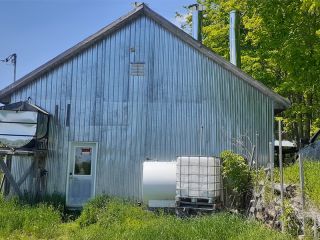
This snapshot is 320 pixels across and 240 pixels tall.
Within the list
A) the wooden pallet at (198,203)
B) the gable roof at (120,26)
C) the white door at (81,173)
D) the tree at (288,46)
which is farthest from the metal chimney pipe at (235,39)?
the wooden pallet at (198,203)

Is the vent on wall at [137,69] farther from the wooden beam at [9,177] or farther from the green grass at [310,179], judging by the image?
the green grass at [310,179]

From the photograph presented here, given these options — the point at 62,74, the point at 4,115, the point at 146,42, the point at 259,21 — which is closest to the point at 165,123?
the point at 146,42

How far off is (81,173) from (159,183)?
3237 millimetres

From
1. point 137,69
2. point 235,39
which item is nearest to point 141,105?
point 137,69

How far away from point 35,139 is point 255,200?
24.2ft

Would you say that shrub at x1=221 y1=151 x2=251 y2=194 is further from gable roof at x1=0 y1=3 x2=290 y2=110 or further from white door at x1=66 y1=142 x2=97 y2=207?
white door at x1=66 y1=142 x2=97 y2=207

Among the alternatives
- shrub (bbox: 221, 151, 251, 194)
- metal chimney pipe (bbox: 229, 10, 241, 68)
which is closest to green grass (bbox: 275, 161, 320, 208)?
shrub (bbox: 221, 151, 251, 194)

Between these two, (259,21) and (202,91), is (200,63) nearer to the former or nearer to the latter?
(202,91)

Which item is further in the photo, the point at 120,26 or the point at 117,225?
the point at 120,26

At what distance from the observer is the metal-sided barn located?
14.9m

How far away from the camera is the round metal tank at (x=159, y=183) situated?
13312mm

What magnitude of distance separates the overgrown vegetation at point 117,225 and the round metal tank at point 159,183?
0.60 meters

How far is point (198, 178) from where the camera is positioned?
1278cm

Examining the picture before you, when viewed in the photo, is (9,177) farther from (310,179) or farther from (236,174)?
(310,179)
